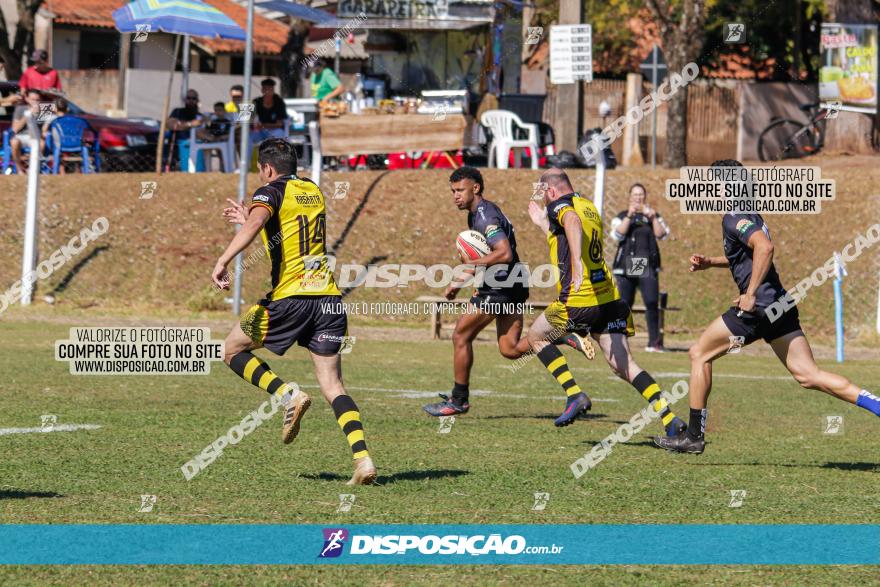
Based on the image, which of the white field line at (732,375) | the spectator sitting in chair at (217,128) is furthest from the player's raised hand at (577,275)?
the spectator sitting in chair at (217,128)

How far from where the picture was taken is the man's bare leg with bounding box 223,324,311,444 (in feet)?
27.3

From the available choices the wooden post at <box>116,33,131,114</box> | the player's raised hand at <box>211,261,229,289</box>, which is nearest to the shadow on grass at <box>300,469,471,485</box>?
the player's raised hand at <box>211,261,229,289</box>

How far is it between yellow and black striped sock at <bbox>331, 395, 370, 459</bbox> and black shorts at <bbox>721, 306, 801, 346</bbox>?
2.71m

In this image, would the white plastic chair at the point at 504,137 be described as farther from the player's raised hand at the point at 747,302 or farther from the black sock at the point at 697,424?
the player's raised hand at the point at 747,302

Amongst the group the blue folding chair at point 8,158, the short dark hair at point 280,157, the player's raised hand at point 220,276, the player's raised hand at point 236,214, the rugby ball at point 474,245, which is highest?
the blue folding chair at point 8,158

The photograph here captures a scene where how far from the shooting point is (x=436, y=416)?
1165 centimetres

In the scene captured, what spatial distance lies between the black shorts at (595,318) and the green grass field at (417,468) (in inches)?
33.3

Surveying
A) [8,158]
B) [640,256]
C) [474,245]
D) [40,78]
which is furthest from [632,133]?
[474,245]

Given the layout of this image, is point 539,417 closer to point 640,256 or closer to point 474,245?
point 474,245

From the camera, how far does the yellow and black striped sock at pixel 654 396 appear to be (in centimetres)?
1029

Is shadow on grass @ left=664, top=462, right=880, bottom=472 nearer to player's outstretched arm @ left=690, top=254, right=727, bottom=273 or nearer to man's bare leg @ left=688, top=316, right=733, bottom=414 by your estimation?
man's bare leg @ left=688, top=316, right=733, bottom=414

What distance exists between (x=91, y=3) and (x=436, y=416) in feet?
145

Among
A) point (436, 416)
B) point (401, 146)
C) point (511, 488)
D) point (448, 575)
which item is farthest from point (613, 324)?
point (401, 146)

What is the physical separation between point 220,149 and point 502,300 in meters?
15.4
